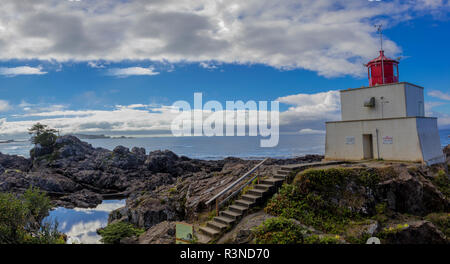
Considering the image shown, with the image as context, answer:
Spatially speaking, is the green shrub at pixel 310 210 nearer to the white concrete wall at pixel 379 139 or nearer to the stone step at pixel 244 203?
the stone step at pixel 244 203

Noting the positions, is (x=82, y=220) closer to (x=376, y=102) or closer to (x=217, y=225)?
(x=217, y=225)

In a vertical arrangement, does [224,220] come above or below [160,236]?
above

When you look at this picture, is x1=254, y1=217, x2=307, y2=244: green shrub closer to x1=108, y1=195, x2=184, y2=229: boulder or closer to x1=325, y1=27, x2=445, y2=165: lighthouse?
x1=108, y1=195, x2=184, y2=229: boulder

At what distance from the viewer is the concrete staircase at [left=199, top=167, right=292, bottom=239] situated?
938 cm

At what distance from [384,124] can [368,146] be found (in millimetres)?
1572

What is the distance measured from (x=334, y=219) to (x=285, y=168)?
3015 mm

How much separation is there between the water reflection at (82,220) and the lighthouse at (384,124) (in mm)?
18044

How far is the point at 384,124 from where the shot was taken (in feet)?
49.9

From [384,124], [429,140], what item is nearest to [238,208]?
[384,124]

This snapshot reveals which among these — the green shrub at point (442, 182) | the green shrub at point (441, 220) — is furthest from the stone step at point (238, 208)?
the green shrub at point (442, 182)

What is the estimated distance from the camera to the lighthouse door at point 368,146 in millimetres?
15881

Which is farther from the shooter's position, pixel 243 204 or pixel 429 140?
pixel 429 140
